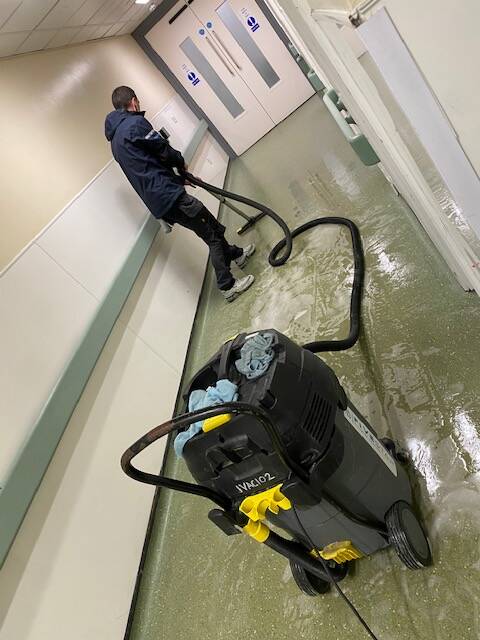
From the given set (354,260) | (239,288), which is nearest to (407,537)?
(354,260)

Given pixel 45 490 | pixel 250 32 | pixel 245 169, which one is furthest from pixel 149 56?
pixel 45 490

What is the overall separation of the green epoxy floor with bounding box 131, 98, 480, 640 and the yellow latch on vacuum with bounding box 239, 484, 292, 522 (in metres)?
0.48

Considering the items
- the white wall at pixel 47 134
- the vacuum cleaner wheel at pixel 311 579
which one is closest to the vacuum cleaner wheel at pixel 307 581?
the vacuum cleaner wheel at pixel 311 579

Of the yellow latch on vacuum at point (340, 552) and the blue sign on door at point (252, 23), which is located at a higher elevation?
the blue sign on door at point (252, 23)

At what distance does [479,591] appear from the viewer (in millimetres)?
1059

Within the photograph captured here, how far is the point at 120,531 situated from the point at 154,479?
1028mm

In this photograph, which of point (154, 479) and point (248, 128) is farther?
point (248, 128)

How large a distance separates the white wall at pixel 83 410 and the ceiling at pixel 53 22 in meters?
0.93

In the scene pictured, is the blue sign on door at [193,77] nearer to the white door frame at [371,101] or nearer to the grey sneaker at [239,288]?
the grey sneaker at [239,288]

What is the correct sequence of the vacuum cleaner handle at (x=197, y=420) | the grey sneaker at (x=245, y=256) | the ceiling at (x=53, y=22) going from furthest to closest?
the grey sneaker at (x=245, y=256) → the ceiling at (x=53, y=22) → the vacuum cleaner handle at (x=197, y=420)

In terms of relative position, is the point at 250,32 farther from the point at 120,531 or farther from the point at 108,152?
the point at 120,531

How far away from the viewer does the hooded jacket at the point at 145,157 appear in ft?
8.92

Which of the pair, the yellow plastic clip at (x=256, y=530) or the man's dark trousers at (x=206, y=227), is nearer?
the yellow plastic clip at (x=256, y=530)

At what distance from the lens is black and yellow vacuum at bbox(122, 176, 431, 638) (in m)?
0.96
